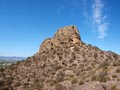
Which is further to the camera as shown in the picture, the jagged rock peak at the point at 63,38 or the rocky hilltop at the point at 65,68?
the jagged rock peak at the point at 63,38

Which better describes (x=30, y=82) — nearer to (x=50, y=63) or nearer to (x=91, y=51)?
(x=50, y=63)

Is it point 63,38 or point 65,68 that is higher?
point 63,38

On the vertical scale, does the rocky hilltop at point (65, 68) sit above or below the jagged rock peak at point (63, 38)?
below

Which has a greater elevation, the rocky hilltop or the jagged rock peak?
the jagged rock peak

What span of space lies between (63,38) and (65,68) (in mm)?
14876

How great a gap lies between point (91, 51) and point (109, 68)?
21011 mm

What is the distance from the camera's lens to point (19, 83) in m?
37.0

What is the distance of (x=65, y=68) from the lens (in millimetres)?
41594

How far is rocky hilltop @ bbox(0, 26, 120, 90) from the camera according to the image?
27.3m

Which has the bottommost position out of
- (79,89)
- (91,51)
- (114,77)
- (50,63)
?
(79,89)

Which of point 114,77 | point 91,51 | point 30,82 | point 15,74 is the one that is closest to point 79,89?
Answer: point 114,77

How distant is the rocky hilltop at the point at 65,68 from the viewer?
2730 centimetres

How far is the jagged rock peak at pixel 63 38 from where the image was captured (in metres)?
53.8

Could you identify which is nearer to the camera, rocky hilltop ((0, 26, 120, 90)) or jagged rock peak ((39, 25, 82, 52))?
rocky hilltop ((0, 26, 120, 90))
